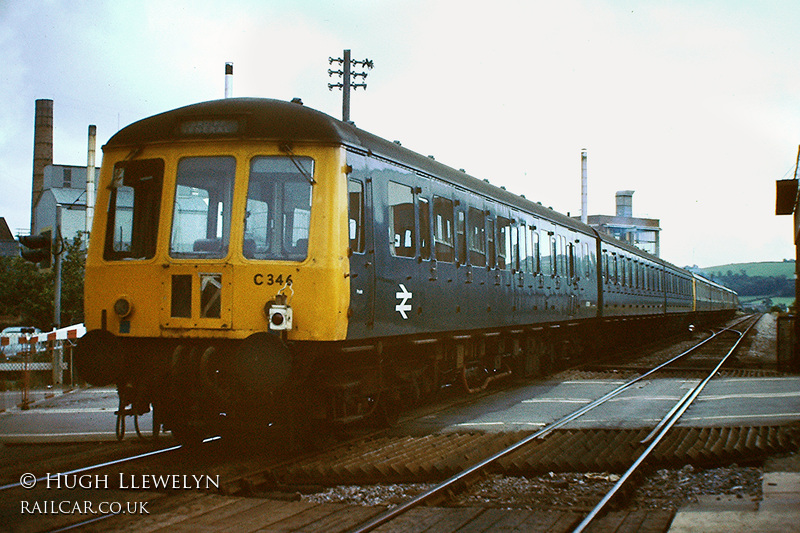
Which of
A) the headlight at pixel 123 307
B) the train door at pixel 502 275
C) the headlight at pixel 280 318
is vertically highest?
the train door at pixel 502 275

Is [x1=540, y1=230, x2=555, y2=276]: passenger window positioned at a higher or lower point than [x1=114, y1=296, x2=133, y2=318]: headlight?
higher

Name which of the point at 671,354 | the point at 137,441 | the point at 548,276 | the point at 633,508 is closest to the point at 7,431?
the point at 137,441

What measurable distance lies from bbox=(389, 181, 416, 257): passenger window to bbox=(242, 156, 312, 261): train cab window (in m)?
1.52

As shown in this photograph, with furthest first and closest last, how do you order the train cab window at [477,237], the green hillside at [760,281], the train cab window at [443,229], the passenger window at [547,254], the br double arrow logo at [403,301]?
1. the green hillside at [760,281]
2. the passenger window at [547,254]
3. the train cab window at [477,237]
4. the train cab window at [443,229]
5. the br double arrow logo at [403,301]

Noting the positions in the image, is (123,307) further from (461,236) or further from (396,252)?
(461,236)

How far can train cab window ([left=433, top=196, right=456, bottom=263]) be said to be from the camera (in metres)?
10.6

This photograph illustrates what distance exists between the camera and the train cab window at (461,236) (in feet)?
37.4

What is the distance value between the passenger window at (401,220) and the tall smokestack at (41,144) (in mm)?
50465

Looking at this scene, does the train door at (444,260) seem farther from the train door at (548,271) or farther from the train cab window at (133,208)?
the train door at (548,271)

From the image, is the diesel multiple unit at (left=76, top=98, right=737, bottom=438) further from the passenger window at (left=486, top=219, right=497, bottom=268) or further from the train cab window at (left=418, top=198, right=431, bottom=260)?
the passenger window at (left=486, top=219, right=497, bottom=268)

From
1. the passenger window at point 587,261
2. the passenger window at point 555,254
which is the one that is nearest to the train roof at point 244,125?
the passenger window at point 555,254

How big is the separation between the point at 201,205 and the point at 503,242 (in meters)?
6.38

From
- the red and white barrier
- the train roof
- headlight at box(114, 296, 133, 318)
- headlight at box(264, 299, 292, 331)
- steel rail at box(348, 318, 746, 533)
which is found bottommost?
steel rail at box(348, 318, 746, 533)

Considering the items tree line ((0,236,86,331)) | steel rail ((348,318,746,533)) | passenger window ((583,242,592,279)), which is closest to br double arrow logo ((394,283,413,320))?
steel rail ((348,318,746,533))
